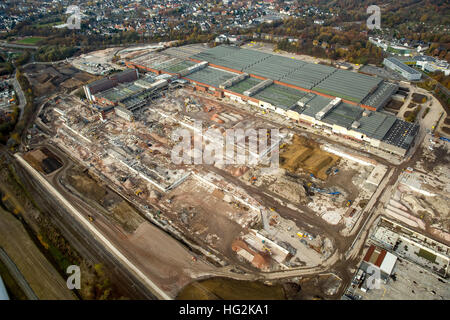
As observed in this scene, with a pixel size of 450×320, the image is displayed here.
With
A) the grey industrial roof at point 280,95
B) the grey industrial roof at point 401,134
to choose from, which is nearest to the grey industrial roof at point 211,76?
the grey industrial roof at point 280,95

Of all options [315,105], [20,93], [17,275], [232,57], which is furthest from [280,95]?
[20,93]

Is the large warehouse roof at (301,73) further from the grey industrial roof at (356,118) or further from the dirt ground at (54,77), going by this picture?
the dirt ground at (54,77)

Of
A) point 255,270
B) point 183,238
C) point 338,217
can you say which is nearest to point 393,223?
point 338,217

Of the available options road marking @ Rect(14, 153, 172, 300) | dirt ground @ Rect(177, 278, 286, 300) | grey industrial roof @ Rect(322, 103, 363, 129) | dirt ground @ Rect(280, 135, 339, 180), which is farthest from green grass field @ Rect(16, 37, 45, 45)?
dirt ground @ Rect(177, 278, 286, 300)

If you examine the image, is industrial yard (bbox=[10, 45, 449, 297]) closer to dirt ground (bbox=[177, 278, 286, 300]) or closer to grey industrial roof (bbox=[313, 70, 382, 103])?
grey industrial roof (bbox=[313, 70, 382, 103])

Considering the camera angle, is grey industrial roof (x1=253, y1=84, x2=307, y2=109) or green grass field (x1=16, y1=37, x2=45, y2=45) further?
green grass field (x1=16, y1=37, x2=45, y2=45)

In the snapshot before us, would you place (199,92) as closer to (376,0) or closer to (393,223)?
(393,223)

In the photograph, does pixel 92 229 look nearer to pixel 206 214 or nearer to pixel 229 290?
pixel 206 214

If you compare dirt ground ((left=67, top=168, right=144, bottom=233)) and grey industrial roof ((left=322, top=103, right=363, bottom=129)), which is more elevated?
grey industrial roof ((left=322, top=103, right=363, bottom=129))
